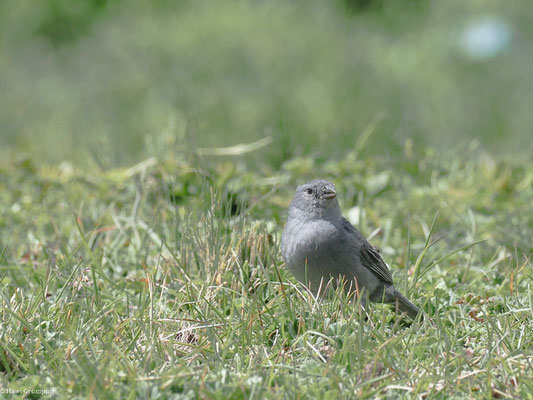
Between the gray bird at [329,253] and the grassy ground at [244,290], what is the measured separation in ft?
0.34

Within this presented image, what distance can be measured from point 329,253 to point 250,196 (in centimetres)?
155

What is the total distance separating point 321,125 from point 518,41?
4142 mm

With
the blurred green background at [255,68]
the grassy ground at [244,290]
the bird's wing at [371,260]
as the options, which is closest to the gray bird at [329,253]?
the bird's wing at [371,260]

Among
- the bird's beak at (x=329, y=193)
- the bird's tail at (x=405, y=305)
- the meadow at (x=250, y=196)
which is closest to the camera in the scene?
the meadow at (x=250, y=196)

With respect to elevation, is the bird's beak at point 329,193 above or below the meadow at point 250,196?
above

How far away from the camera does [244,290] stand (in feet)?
11.7

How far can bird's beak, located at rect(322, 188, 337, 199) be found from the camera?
3.90 meters

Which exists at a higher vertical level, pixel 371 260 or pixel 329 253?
pixel 329 253

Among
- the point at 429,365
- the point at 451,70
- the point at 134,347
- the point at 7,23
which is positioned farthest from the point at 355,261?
the point at 7,23

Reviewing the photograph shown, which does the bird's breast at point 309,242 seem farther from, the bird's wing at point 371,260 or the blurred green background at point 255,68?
the blurred green background at point 255,68

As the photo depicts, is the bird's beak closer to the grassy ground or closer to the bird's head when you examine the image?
the bird's head

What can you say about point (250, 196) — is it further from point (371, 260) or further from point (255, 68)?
point (255, 68)

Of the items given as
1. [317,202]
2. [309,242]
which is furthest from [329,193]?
[309,242]

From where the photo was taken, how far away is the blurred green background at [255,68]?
8484 mm
